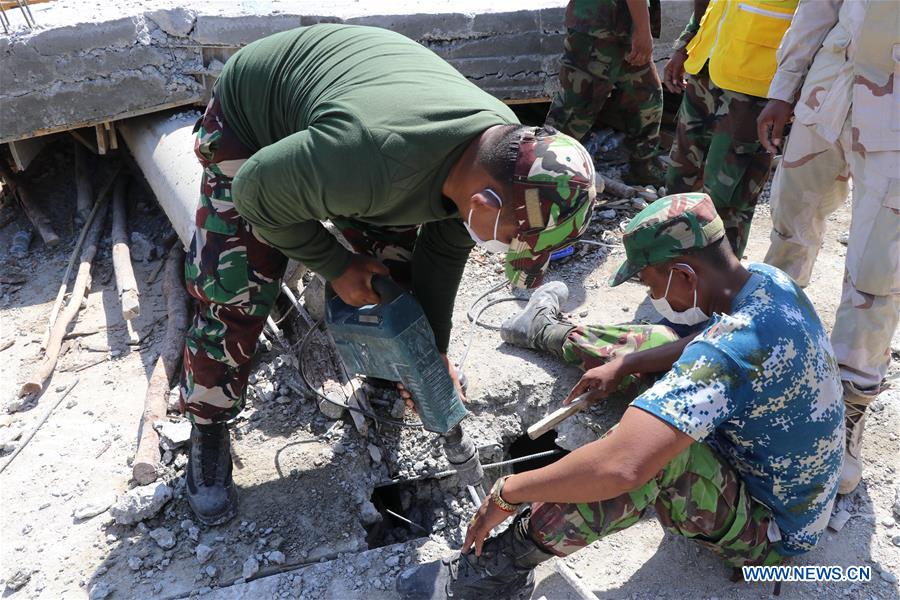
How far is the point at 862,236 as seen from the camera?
2.72 metres

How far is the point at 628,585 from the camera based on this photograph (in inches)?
102

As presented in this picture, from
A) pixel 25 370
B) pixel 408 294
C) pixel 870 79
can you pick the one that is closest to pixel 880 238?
pixel 870 79

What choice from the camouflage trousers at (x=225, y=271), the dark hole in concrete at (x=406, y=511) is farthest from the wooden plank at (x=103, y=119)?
the dark hole in concrete at (x=406, y=511)

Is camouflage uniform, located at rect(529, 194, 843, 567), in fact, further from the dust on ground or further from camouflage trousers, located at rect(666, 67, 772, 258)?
camouflage trousers, located at rect(666, 67, 772, 258)

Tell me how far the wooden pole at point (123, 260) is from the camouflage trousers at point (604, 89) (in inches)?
107

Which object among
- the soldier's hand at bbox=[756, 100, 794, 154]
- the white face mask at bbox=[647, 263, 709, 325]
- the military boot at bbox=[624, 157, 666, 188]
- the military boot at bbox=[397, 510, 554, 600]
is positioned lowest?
the military boot at bbox=[397, 510, 554, 600]

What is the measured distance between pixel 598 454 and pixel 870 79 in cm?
179

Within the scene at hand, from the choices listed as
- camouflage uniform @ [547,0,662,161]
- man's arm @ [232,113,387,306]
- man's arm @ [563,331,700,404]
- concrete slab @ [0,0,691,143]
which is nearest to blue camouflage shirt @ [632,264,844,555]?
man's arm @ [563,331,700,404]

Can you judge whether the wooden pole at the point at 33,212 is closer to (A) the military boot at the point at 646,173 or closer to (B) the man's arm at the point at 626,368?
(B) the man's arm at the point at 626,368

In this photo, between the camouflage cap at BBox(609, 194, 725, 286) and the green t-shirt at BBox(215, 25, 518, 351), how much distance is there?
0.49 m

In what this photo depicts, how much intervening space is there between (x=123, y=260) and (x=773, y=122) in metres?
3.43

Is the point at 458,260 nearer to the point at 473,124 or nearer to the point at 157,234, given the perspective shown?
the point at 473,124

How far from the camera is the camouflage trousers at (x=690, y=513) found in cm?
211

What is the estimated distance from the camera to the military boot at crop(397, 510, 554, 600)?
7.53 feet
